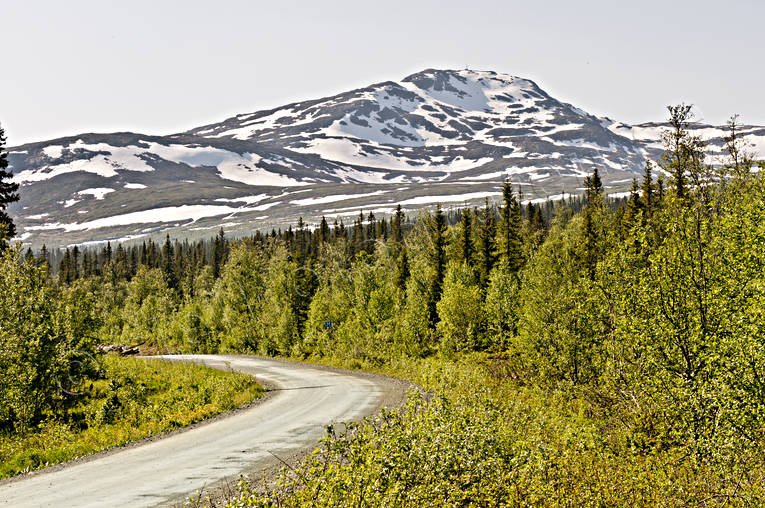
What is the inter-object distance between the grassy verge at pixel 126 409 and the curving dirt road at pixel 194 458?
1.58 metres

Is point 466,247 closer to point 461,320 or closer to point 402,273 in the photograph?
point 402,273

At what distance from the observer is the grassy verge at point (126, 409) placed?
20.0 m

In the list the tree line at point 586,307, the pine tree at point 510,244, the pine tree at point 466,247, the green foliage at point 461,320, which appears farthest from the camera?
the pine tree at point 466,247

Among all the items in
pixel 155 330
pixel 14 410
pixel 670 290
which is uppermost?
pixel 670 290

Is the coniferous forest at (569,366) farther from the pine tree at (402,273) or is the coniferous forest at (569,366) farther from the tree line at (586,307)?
the pine tree at (402,273)

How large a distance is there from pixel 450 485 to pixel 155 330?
85575 millimetres

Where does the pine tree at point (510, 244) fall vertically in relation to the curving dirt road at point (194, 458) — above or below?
above

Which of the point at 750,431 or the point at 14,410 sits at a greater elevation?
the point at 750,431

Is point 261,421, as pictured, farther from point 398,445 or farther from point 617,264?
point 617,264

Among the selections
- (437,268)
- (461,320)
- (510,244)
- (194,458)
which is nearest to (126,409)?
(194,458)

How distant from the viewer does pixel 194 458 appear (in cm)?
1781

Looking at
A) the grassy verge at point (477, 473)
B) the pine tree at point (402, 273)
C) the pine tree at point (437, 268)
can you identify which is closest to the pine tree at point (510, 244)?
the pine tree at point (437, 268)

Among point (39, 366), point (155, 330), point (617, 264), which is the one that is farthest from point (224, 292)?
point (617, 264)

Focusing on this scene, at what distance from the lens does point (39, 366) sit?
28.2 m
